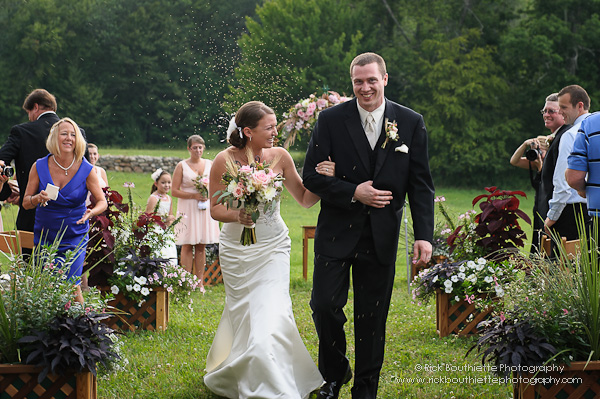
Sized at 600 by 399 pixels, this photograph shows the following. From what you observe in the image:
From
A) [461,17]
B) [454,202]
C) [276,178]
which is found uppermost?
[461,17]

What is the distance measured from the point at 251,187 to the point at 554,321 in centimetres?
216

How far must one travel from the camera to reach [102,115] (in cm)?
4166

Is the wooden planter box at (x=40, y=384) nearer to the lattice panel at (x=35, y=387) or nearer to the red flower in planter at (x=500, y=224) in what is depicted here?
the lattice panel at (x=35, y=387)

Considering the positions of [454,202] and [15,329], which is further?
[454,202]

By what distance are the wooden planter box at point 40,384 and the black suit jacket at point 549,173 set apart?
4.84 meters

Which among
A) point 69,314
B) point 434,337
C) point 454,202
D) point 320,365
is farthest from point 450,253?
point 454,202

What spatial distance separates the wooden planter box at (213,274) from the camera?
11211 mm

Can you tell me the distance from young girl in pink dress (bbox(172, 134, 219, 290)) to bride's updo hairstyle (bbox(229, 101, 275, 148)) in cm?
476

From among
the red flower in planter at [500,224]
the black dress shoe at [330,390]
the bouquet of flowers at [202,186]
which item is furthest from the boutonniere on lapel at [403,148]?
the bouquet of flowers at [202,186]

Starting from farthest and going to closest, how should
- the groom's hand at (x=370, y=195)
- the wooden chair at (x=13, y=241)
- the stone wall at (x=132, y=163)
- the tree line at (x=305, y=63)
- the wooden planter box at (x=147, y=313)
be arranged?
the tree line at (x=305, y=63) < the stone wall at (x=132, y=163) < the wooden planter box at (x=147, y=313) < the wooden chair at (x=13, y=241) < the groom's hand at (x=370, y=195)

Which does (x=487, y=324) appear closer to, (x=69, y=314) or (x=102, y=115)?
(x=69, y=314)

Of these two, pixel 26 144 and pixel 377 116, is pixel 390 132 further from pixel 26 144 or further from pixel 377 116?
pixel 26 144

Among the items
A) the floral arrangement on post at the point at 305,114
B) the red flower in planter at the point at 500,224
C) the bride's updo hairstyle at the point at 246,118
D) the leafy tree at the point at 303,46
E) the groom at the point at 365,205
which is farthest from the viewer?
the leafy tree at the point at 303,46

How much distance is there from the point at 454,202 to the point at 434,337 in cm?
2170
